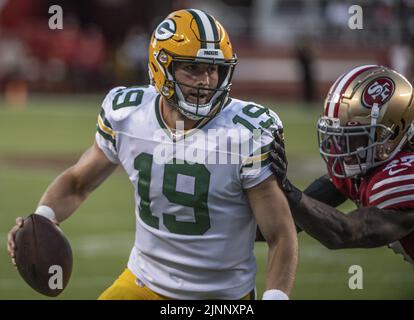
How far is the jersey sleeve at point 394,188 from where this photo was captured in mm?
4277

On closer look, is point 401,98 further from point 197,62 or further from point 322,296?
point 322,296

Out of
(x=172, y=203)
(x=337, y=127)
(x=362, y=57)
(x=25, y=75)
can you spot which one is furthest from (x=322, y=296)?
(x=25, y=75)

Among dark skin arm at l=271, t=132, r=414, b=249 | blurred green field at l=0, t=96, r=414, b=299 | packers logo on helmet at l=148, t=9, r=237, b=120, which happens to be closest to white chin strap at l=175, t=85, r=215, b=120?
packers logo on helmet at l=148, t=9, r=237, b=120

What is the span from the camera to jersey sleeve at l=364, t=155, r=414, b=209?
14.0 feet

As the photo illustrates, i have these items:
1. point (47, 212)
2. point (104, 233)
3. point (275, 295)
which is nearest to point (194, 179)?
point (275, 295)

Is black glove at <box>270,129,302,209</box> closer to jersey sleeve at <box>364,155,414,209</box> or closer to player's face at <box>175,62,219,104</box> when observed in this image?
player's face at <box>175,62,219,104</box>

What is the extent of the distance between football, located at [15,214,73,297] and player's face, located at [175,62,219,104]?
34.3 inches

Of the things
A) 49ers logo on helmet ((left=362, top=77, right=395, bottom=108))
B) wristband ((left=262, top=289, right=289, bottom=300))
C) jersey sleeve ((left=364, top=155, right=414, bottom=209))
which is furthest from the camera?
49ers logo on helmet ((left=362, top=77, right=395, bottom=108))

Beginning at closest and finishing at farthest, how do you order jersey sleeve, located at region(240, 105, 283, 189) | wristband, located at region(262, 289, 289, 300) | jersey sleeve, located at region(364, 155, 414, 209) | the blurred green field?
wristband, located at region(262, 289, 289, 300) < jersey sleeve, located at region(240, 105, 283, 189) < jersey sleeve, located at region(364, 155, 414, 209) < the blurred green field

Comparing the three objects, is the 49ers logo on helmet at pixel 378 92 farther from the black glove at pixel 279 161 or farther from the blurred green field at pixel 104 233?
the blurred green field at pixel 104 233

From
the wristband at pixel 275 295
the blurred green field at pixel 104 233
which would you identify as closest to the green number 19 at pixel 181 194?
the wristband at pixel 275 295

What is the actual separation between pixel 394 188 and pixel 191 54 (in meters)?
1.12

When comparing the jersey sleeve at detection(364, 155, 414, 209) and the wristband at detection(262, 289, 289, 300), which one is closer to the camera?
the wristband at detection(262, 289, 289, 300)

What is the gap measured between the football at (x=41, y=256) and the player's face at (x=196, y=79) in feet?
2.86
